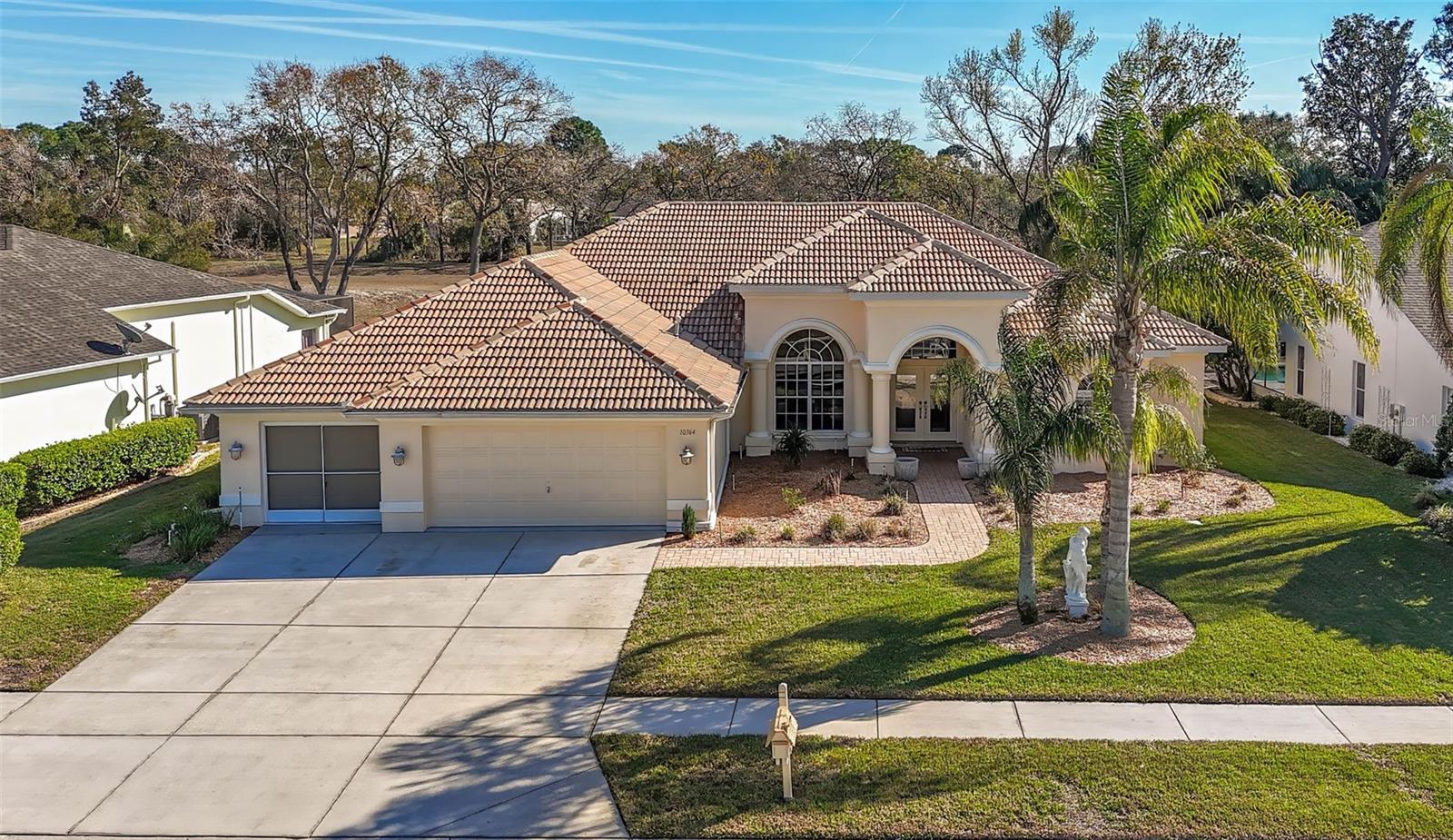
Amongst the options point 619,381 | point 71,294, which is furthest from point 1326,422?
point 71,294

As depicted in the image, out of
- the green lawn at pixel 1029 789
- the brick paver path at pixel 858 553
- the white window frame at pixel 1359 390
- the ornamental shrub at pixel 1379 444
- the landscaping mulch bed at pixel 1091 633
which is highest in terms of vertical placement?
the white window frame at pixel 1359 390

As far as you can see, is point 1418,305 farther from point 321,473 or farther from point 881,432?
point 321,473

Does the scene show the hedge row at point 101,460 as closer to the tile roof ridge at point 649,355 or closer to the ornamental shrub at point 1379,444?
the tile roof ridge at point 649,355

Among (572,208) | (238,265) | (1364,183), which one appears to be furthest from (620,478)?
(238,265)

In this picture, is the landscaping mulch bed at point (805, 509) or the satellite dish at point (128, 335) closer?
the landscaping mulch bed at point (805, 509)

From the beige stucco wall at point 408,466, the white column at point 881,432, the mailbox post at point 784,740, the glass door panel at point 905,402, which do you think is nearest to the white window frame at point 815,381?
the glass door panel at point 905,402
